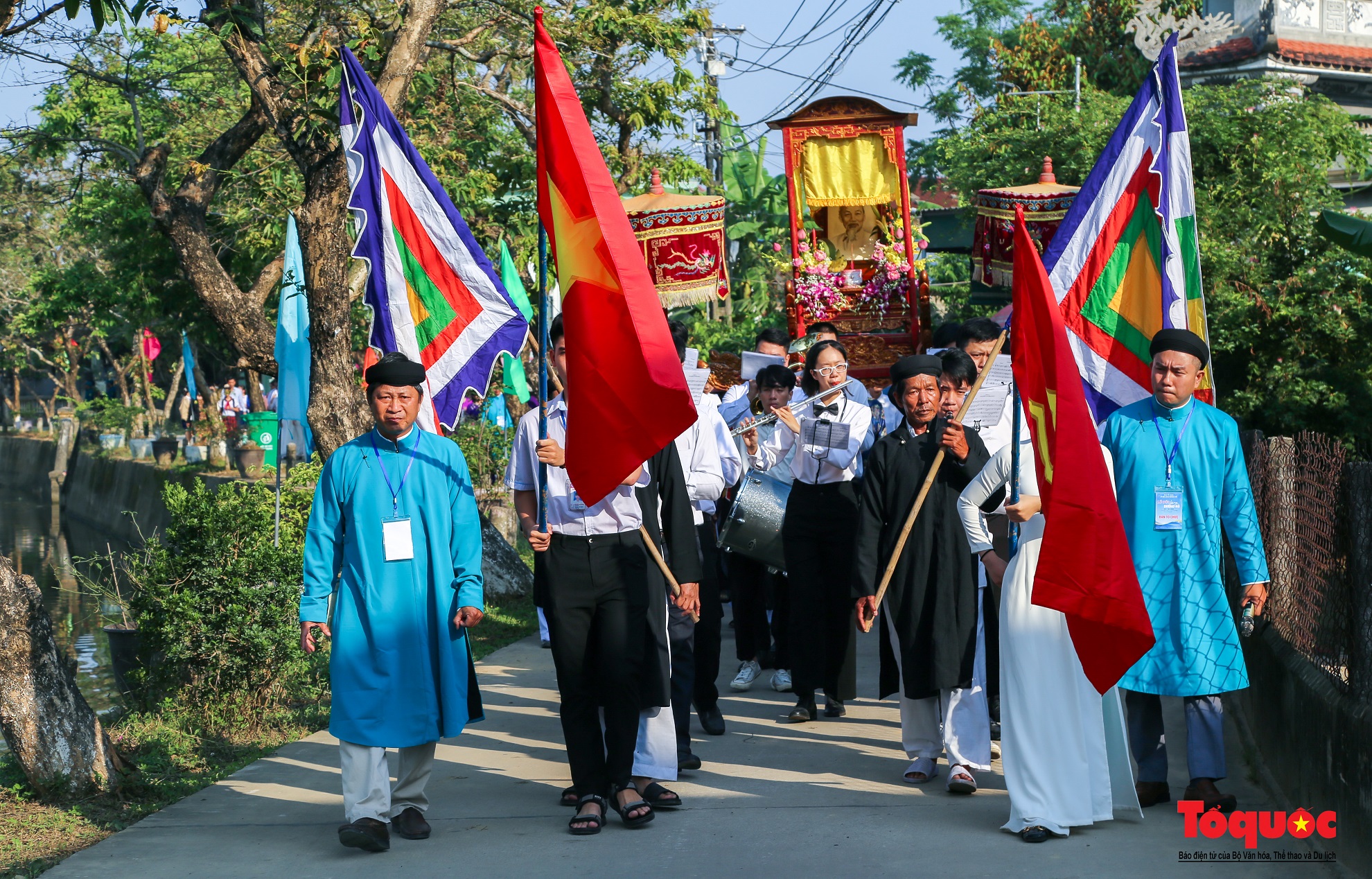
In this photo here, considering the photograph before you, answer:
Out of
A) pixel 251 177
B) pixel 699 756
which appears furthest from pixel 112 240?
pixel 699 756

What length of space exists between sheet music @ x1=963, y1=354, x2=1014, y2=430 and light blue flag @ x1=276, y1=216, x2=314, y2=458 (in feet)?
16.4

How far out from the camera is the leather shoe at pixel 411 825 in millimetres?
5082

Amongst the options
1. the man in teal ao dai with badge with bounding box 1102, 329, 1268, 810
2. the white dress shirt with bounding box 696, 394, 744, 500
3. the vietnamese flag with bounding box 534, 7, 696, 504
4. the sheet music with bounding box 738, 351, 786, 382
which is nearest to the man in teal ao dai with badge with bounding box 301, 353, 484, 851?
the vietnamese flag with bounding box 534, 7, 696, 504

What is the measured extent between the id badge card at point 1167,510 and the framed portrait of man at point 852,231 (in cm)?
746

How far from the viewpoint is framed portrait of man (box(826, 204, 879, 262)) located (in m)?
12.5

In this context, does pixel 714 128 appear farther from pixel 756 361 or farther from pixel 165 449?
pixel 165 449

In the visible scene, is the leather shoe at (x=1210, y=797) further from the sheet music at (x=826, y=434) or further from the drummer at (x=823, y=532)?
the sheet music at (x=826, y=434)

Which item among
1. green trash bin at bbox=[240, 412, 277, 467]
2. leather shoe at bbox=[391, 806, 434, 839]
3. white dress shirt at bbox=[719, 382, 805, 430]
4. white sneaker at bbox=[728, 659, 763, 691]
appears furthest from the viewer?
green trash bin at bbox=[240, 412, 277, 467]

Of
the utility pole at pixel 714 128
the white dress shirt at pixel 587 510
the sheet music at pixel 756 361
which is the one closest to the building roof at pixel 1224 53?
the utility pole at pixel 714 128

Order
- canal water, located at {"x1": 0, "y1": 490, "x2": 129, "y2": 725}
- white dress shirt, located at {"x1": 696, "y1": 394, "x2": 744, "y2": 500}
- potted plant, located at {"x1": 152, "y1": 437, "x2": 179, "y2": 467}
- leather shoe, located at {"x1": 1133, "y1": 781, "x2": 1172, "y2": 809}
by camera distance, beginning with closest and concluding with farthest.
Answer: leather shoe, located at {"x1": 1133, "y1": 781, "x2": 1172, "y2": 809} < white dress shirt, located at {"x1": 696, "y1": 394, "x2": 744, "y2": 500} < canal water, located at {"x1": 0, "y1": 490, "x2": 129, "y2": 725} < potted plant, located at {"x1": 152, "y1": 437, "x2": 179, "y2": 467}

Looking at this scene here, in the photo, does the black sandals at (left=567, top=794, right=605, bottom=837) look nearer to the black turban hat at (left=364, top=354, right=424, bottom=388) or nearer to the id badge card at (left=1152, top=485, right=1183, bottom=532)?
the black turban hat at (left=364, top=354, right=424, bottom=388)

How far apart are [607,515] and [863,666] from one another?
370cm

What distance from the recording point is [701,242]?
11.5m

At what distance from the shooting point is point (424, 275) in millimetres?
6219
